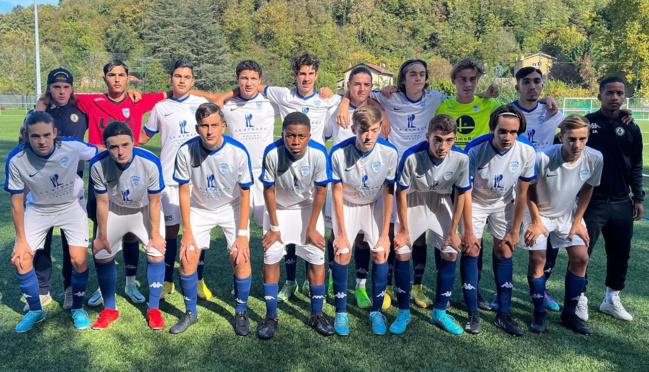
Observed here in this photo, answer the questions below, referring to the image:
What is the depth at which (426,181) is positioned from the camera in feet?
12.4

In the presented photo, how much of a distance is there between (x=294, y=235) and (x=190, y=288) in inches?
37.9

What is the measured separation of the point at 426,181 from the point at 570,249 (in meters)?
1.37

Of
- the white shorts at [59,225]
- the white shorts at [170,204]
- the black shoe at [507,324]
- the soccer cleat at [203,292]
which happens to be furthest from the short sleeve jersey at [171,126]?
the black shoe at [507,324]

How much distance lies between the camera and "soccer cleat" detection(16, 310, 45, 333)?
3812 millimetres

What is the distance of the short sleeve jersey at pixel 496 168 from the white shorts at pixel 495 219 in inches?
1.8

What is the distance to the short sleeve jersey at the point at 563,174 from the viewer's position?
383 cm

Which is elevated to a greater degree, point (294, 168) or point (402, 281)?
point (294, 168)

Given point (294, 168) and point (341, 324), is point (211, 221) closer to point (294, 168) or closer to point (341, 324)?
point (294, 168)

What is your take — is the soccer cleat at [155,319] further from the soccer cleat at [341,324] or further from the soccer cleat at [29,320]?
the soccer cleat at [341,324]

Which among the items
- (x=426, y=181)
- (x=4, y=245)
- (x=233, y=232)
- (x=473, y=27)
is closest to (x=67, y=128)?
(x=233, y=232)

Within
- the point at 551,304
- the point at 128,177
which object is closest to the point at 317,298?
the point at 128,177

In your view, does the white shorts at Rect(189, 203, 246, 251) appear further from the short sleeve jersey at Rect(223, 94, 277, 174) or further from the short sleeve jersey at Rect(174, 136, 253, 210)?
the short sleeve jersey at Rect(223, 94, 277, 174)

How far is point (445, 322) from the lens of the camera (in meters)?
3.91

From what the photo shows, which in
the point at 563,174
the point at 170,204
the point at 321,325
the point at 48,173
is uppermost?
the point at 563,174
